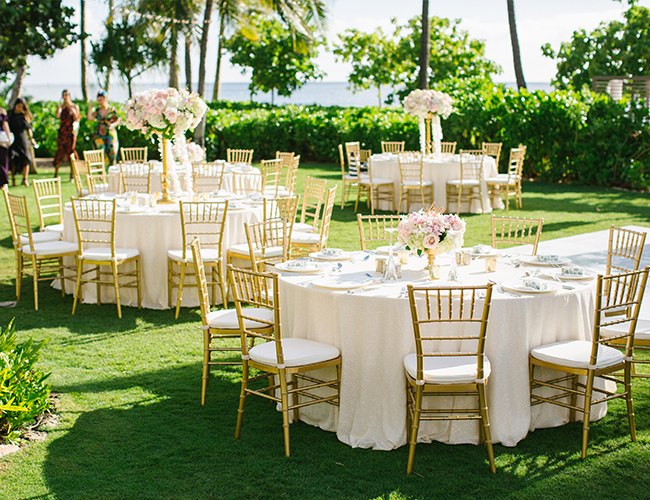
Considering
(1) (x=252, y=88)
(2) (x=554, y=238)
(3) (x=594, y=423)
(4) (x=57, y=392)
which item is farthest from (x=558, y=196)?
(1) (x=252, y=88)

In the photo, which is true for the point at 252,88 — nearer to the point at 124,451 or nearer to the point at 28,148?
the point at 28,148

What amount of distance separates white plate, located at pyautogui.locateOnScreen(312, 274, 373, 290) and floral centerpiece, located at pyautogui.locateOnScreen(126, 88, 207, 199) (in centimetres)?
354

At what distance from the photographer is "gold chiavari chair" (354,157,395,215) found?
12.4m

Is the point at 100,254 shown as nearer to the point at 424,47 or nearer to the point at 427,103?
the point at 427,103

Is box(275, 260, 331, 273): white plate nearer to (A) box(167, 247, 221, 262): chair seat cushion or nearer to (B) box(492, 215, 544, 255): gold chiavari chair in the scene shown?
(B) box(492, 215, 544, 255): gold chiavari chair

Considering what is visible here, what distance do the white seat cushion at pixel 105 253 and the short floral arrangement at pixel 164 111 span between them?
1.32 metres

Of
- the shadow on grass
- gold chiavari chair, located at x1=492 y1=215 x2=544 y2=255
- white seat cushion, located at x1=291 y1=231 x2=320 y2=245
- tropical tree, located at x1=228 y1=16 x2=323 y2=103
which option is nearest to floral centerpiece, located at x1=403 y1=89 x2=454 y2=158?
gold chiavari chair, located at x1=492 y1=215 x2=544 y2=255

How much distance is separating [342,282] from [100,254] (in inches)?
131

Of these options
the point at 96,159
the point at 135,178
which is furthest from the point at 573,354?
the point at 96,159

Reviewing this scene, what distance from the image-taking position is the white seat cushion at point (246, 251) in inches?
258

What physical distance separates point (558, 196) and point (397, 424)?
1117 cm

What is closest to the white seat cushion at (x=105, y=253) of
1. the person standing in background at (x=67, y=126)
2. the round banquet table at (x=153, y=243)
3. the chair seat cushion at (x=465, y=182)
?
the round banquet table at (x=153, y=243)

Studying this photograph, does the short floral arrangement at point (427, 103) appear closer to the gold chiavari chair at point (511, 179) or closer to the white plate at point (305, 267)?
the gold chiavari chair at point (511, 179)

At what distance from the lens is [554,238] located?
981 cm
